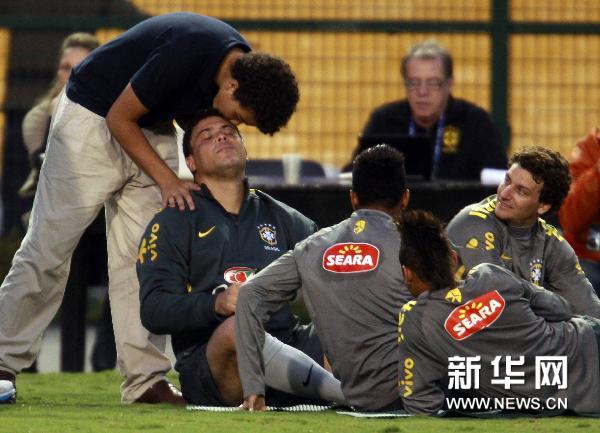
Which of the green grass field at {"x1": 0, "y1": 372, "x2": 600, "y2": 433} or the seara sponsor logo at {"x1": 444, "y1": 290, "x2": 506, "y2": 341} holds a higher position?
Result: the seara sponsor logo at {"x1": 444, "y1": 290, "x2": 506, "y2": 341}

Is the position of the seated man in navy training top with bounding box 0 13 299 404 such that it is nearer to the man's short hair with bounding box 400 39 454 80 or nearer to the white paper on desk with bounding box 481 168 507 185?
the white paper on desk with bounding box 481 168 507 185

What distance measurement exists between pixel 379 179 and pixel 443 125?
126 inches

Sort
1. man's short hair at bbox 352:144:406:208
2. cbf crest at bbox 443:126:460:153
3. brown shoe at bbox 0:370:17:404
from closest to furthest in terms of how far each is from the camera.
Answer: man's short hair at bbox 352:144:406:208 → brown shoe at bbox 0:370:17:404 → cbf crest at bbox 443:126:460:153

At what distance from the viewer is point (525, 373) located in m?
6.18

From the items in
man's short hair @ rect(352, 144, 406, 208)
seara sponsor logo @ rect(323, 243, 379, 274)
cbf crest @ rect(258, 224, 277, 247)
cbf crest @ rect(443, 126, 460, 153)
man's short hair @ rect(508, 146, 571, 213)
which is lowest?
cbf crest @ rect(443, 126, 460, 153)

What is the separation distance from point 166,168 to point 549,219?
9.51 ft

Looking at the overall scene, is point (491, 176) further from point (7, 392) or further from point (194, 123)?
point (7, 392)

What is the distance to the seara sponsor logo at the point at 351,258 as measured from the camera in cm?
637

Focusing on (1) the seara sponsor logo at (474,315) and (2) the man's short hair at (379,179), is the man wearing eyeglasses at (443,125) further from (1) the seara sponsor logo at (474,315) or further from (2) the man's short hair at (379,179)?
(1) the seara sponsor logo at (474,315)

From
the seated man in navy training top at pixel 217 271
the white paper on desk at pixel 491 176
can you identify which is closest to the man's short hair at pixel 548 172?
the seated man in navy training top at pixel 217 271

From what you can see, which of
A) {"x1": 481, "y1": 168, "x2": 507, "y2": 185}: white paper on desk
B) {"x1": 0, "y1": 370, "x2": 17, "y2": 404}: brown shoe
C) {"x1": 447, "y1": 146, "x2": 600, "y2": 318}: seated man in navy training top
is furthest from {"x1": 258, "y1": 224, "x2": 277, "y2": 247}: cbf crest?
{"x1": 481, "y1": 168, "x2": 507, "y2": 185}: white paper on desk

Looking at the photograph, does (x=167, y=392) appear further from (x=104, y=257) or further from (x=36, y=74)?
(x=36, y=74)

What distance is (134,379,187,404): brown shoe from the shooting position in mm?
7094

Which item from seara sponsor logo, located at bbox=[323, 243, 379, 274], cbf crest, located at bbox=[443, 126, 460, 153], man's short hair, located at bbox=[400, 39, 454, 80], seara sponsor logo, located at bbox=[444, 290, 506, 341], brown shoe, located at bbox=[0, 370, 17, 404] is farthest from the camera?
man's short hair, located at bbox=[400, 39, 454, 80]
